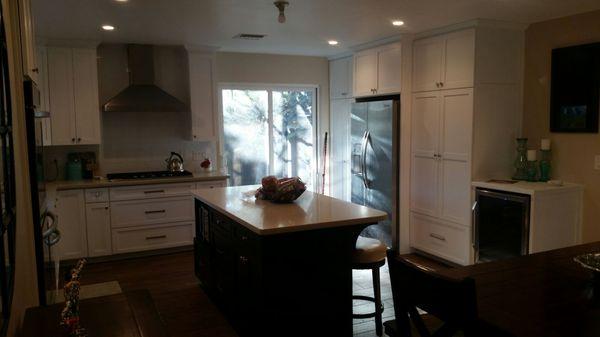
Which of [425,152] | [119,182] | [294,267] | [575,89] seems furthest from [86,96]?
[575,89]

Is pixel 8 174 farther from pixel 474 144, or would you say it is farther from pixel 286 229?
pixel 474 144

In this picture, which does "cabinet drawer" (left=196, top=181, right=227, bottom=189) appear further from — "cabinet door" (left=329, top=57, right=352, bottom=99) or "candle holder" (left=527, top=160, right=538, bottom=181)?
"candle holder" (left=527, top=160, right=538, bottom=181)

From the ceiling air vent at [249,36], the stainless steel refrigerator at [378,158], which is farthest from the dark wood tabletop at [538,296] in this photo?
the ceiling air vent at [249,36]

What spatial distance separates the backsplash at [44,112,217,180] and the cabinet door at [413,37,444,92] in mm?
2694

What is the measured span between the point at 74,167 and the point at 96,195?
22.2 inches

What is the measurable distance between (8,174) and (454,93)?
4026 mm

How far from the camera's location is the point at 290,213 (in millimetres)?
3100

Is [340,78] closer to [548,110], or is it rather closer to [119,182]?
[548,110]

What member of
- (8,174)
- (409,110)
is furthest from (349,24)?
(8,174)

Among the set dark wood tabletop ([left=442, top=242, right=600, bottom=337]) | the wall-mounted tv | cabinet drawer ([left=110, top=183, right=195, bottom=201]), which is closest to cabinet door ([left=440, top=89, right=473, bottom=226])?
the wall-mounted tv

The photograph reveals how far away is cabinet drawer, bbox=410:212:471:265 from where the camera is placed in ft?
15.0

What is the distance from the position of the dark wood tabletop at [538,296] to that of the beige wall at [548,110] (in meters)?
1.96

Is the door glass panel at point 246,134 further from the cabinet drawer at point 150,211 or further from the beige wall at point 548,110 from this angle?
the beige wall at point 548,110

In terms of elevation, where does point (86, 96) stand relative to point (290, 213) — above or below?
above
